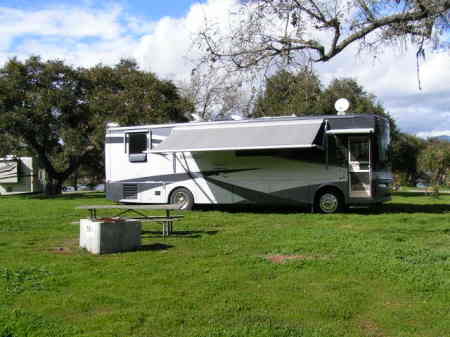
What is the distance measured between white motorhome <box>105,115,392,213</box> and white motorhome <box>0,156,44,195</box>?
51.8ft

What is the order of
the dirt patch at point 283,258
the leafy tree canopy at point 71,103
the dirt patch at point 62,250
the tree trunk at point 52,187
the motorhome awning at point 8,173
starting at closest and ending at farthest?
1. the dirt patch at point 283,258
2. the dirt patch at point 62,250
3. the leafy tree canopy at point 71,103
4. the tree trunk at point 52,187
5. the motorhome awning at point 8,173

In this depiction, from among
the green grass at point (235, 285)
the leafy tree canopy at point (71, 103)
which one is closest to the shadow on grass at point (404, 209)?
the green grass at point (235, 285)

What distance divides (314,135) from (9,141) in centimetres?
1752

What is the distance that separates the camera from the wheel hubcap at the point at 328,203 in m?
14.2

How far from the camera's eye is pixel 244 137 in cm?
1437

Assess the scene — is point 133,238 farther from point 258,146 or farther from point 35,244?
point 258,146

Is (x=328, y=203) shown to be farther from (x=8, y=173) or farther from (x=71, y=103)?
(x=8, y=173)

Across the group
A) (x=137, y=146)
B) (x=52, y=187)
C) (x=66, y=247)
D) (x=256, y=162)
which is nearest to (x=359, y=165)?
(x=256, y=162)

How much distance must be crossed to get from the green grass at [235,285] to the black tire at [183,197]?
17.4 feet

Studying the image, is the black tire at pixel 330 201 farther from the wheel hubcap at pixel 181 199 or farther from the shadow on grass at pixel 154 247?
the shadow on grass at pixel 154 247

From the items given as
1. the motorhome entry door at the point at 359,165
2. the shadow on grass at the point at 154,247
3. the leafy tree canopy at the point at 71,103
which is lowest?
the shadow on grass at the point at 154,247

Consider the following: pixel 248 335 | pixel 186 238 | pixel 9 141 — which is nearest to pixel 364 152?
pixel 186 238

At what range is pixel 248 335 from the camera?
4395 millimetres

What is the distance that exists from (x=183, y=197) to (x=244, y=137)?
3.00 meters
